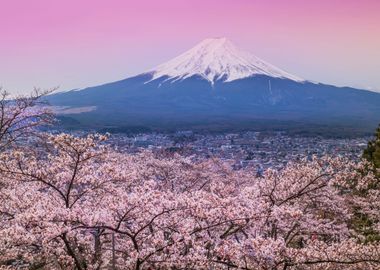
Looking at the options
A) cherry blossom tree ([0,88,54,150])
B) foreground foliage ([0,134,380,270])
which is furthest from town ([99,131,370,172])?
foreground foliage ([0,134,380,270])

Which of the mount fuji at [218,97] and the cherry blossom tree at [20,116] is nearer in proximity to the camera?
the cherry blossom tree at [20,116]

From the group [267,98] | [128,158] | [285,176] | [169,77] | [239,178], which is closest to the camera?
[285,176]

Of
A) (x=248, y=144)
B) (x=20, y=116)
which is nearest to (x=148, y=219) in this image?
(x=20, y=116)

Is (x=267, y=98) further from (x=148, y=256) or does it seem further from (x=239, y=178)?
(x=148, y=256)

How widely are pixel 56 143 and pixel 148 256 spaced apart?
2269mm

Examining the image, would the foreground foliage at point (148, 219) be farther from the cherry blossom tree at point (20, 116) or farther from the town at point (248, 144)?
the town at point (248, 144)


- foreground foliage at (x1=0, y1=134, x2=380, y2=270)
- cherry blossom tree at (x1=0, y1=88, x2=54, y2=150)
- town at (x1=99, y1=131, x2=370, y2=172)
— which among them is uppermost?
cherry blossom tree at (x1=0, y1=88, x2=54, y2=150)

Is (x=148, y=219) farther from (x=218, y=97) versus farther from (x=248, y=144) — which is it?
(x=218, y=97)

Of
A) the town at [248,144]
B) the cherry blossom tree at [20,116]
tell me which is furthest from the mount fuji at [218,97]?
the cherry blossom tree at [20,116]

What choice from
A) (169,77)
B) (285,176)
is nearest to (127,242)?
(285,176)

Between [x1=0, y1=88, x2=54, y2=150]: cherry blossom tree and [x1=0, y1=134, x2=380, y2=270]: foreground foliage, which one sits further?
[x1=0, y1=88, x2=54, y2=150]: cherry blossom tree

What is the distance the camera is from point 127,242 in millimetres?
9727

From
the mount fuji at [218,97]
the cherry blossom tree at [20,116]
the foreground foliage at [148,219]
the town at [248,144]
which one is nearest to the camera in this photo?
the foreground foliage at [148,219]

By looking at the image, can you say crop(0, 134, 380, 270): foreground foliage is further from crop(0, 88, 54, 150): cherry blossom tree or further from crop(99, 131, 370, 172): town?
crop(99, 131, 370, 172): town
